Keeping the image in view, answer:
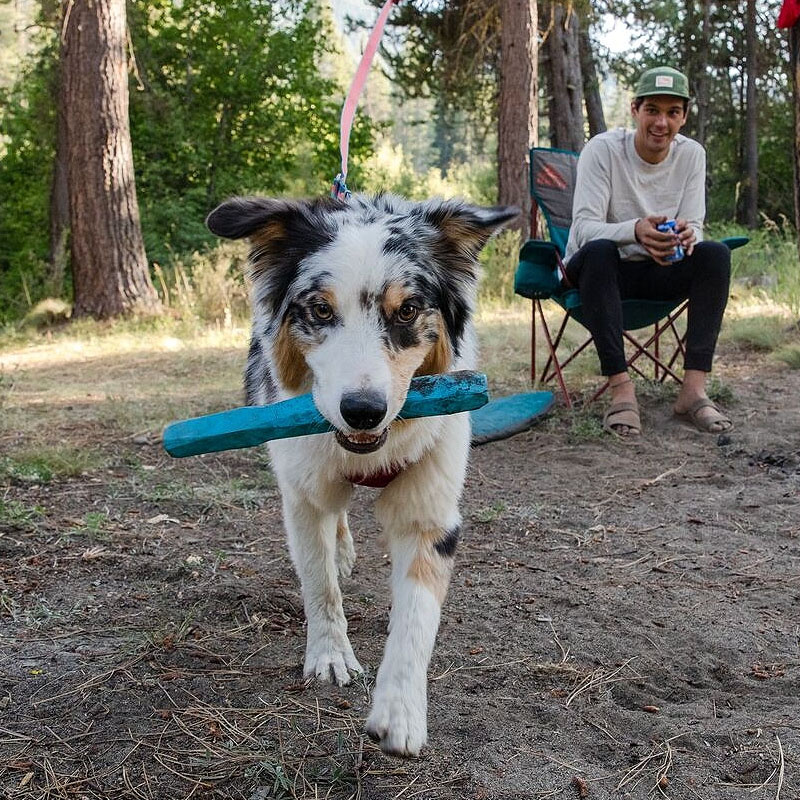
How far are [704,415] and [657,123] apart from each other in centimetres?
189

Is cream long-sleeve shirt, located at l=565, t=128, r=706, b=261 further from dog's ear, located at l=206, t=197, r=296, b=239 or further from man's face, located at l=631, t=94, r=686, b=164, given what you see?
dog's ear, located at l=206, t=197, r=296, b=239

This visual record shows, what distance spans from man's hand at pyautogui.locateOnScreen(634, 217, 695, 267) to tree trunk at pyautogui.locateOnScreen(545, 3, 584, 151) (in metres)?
11.4

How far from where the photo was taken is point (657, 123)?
5492 millimetres

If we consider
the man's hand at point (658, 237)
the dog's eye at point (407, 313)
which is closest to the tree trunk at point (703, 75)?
the man's hand at point (658, 237)

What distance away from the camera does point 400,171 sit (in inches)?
1081

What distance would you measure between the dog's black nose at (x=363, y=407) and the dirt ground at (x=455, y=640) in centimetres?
81

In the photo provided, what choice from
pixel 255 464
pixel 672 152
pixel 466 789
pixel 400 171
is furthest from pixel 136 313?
pixel 400 171

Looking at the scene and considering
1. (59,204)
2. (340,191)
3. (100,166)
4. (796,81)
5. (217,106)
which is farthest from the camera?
(217,106)

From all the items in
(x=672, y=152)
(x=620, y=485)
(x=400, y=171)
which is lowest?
(x=620, y=485)

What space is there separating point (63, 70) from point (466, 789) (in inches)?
406

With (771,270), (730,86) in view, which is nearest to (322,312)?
(771,270)

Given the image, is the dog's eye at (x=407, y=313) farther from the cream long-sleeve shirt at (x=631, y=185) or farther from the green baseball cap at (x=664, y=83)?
the green baseball cap at (x=664, y=83)

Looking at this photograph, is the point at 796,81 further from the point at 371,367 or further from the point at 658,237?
the point at 371,367

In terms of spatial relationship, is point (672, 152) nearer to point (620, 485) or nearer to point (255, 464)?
point (620, 485)
